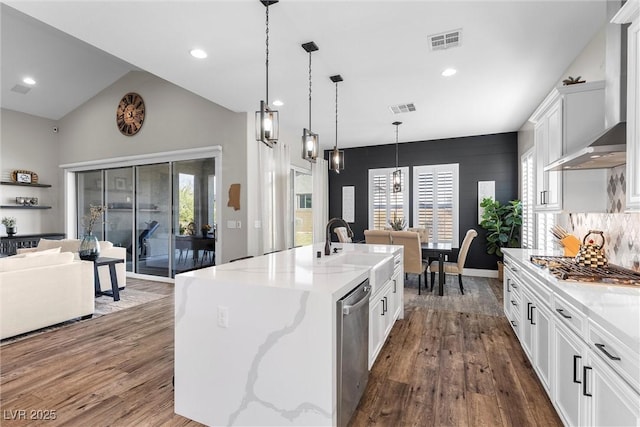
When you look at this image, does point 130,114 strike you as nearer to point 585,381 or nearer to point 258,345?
point 258,345

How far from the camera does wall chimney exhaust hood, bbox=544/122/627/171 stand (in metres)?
1.81

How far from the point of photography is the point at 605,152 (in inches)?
75.1

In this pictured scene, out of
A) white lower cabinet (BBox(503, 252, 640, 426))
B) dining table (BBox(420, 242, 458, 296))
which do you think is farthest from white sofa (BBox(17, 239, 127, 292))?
white lower cabinet (BBox(503, 252, 640, 426))

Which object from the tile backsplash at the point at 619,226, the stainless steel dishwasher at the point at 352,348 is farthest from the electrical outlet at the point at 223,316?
the tile backsplash at the point at 619,226

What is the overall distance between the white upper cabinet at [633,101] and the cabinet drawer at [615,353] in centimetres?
77

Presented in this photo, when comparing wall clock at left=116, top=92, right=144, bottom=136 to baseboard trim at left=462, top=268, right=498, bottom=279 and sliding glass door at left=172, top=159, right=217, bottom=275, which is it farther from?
baseboard trim at left=462, top=268, right=498, bottom=279

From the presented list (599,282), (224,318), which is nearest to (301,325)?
(224,318)

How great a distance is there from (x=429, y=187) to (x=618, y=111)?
4.88 m

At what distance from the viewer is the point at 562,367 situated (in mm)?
1772

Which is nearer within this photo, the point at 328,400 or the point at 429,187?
the point at 328,400

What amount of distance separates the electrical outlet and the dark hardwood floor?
0.70 m

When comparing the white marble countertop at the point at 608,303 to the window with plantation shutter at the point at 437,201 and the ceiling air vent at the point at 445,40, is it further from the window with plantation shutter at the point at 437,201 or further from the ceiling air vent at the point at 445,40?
the window with plantation shutter at the point at 437,201

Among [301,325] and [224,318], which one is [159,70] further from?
Answer: [301,325]

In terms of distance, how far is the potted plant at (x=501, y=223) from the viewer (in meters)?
5.61
